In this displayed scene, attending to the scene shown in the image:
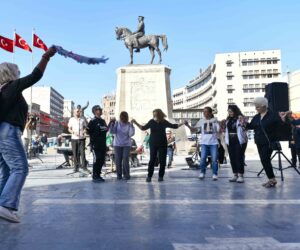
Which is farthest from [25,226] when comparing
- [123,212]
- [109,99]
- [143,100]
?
[109,99]

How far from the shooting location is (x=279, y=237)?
338 centimetres

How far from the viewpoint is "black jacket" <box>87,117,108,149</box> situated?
29.7 ft

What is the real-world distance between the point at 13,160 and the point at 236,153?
226 inches

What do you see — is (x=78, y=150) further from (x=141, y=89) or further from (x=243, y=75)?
(x=243, y=75)

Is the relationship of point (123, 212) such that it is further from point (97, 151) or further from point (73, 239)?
point (97, 151)

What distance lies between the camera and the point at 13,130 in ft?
13.3

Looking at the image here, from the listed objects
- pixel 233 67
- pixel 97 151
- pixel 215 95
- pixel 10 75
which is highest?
pixel 233 67

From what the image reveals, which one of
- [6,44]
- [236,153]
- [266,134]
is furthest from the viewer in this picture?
[6,44]

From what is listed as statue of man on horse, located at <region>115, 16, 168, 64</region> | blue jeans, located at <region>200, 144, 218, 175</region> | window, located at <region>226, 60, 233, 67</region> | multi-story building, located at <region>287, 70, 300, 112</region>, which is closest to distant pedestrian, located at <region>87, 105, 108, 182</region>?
blue jeans, located at <region>200, 144, 218, 175</region>

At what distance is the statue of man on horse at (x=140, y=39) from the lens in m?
30.2

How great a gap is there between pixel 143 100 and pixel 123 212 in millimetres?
25744

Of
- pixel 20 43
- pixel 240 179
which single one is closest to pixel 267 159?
pixel 240 179

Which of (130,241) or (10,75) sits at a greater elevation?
(10,75)

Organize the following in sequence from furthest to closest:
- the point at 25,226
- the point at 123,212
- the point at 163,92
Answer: the point at 163,92
the point at 123,212
the point at 25,226
